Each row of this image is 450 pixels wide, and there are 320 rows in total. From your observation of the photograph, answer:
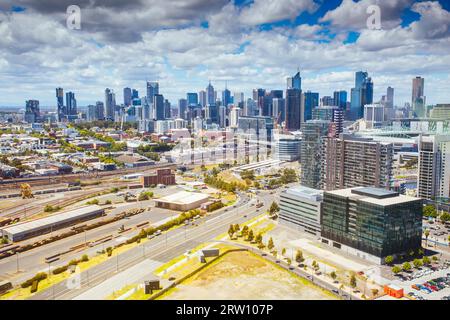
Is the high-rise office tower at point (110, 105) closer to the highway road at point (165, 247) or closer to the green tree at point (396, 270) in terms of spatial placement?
the highway road at point (165, 247)

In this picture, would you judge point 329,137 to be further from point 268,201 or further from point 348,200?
point 348,200

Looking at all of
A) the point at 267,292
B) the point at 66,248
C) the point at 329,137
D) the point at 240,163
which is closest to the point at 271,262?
the point at 267,292

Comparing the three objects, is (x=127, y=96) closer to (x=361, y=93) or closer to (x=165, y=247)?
(x=361, y=93)

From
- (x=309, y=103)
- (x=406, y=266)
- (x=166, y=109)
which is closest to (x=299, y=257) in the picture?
(x=406, y=266)

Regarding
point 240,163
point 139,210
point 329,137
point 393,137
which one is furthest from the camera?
point 393,137


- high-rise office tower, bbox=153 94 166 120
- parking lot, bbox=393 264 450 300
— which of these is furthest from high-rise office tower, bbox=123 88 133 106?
parking lot, bbox=393 264 450 300
